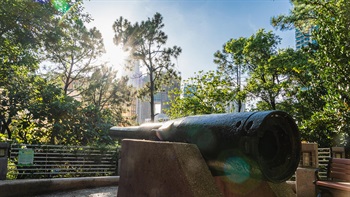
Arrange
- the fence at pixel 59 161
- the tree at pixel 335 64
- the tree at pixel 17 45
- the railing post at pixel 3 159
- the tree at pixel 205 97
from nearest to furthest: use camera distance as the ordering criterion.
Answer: the railing post at pixel 3 159 → the fence at pixel 59 161 → the tree at pixel 335 64 → the tree at pixel 17 45 → the tree at pixel 205 97

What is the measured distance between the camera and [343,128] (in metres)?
7.18

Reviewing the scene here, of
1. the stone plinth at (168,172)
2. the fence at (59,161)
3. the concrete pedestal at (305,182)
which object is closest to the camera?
the stone plinth at (168,172)

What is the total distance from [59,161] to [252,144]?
6359 millimetres

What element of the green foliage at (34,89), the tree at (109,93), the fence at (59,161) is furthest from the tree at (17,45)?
the tree at (109,93)

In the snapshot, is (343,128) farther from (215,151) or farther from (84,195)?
(84,195)

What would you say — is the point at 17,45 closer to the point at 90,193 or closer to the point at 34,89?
the point at 34,89

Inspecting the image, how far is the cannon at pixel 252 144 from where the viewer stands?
5.95ft

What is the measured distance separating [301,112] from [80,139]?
1273cm

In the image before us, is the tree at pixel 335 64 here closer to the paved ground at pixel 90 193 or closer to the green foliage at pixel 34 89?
the paved ground at pixel 90 193

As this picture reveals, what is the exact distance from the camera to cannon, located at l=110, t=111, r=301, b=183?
5.95 feet

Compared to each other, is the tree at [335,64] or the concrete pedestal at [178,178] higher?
the tree at [335,64]

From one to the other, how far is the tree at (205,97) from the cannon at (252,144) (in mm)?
15676

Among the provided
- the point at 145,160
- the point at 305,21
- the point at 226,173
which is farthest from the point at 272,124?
the point at 305,21

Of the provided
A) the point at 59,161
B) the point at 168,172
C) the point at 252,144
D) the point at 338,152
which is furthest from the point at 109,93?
the point at 252,144
